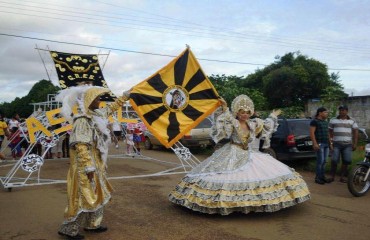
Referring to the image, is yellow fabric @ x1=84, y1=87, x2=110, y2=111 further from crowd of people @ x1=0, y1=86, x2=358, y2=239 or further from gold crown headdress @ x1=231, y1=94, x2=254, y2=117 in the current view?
gold crown headdress @ x1=231, y1=94, x2=254, y2=117

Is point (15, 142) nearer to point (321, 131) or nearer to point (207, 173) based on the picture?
point (207, 173)

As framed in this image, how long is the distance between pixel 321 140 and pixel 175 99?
3843 mm

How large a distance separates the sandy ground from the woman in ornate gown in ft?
0.80

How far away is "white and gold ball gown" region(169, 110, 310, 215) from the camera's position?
5.32m

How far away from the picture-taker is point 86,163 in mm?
4438

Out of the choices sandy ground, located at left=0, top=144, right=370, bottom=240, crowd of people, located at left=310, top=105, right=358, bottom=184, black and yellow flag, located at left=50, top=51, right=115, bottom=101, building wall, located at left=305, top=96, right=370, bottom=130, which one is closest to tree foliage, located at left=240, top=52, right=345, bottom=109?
building wall, located at left=305, top=96, right=370, bottom=130

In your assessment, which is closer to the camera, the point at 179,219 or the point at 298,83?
the point at 179,219

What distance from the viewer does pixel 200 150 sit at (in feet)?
52.0

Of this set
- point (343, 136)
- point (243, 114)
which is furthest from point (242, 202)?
point (343, 136)

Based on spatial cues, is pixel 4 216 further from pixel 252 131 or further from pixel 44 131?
pixel 252 131

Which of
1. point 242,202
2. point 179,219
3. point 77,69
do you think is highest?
point 77,69

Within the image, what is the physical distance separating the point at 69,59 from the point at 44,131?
13.4ft

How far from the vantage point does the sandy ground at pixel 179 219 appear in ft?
15.8

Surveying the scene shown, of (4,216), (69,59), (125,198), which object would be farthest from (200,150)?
(4,216)
